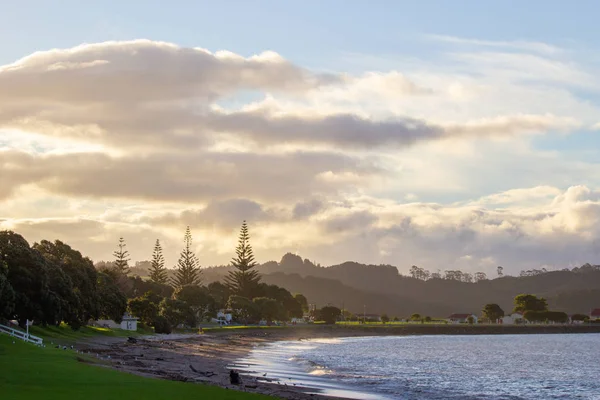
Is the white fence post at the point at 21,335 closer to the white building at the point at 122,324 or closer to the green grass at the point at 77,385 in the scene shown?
the green grass at the point at 77,385

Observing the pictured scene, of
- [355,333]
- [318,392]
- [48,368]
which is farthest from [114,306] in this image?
[355,333]

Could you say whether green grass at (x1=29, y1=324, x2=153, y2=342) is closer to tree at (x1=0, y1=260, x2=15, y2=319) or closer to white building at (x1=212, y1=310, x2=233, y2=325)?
tree at (x1=0, y1=260, x2=15, y2=319)

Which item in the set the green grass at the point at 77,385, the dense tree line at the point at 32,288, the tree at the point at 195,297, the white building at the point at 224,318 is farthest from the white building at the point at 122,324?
the white building at the point at 224,318

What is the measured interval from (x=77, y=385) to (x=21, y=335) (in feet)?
82.6

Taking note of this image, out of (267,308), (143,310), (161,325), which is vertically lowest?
(161,325)

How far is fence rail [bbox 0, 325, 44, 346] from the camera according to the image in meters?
49.3

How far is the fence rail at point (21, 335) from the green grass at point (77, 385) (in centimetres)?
1117

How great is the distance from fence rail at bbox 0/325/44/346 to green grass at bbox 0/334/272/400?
11.2m

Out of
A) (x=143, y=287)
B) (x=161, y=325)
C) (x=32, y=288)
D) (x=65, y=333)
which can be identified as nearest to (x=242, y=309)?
(x=143, y=287)

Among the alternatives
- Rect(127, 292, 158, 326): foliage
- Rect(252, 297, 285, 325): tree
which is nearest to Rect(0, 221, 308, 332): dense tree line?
Rect(127, 292, 158, 326): foliage

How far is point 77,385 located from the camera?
28969 mm

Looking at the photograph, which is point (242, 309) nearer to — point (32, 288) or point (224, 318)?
point (224, 318)

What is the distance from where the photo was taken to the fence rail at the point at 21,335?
49.3m

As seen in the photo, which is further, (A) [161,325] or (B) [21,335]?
(A) [161,325]
